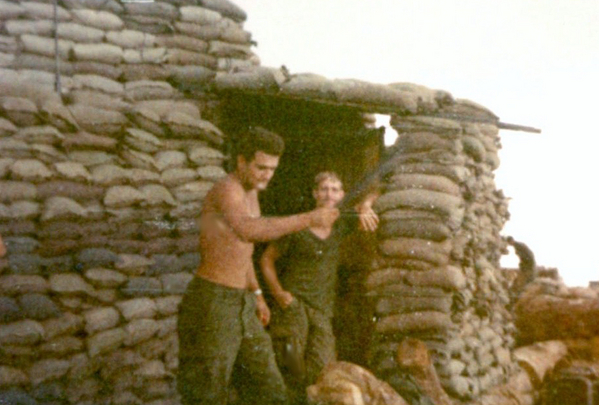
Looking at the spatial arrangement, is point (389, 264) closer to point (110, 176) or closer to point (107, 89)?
point (110, 176)

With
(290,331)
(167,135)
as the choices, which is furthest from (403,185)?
(167,135)

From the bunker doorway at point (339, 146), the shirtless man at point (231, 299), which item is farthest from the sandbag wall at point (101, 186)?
the shirtless man at point (231, 299)

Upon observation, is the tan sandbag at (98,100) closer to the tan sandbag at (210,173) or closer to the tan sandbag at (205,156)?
the tan sandbag at (205,156)

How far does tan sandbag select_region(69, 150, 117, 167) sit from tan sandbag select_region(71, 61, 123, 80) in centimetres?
73

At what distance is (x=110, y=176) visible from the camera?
4.73 m

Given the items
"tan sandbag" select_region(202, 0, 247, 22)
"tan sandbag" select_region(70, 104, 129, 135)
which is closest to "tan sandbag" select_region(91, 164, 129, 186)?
"tan sandbag" select_region(70, 104, 129, 135)

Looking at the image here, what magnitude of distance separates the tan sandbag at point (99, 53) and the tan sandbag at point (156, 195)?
1.11 meters

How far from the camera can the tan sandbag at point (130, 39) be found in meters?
5.29

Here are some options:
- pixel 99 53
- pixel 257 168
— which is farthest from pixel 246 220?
pixel 99 53

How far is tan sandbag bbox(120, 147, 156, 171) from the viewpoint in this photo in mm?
4883

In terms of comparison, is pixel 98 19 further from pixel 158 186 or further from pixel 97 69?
pixel 158 186

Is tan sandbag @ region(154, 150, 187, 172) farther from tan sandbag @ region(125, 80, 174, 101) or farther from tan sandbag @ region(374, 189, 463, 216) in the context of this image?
tan sandbag @ region(374, 189, 463, 216)

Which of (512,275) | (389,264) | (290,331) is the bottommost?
(512,275)

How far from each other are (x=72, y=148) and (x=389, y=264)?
99.1 inches
